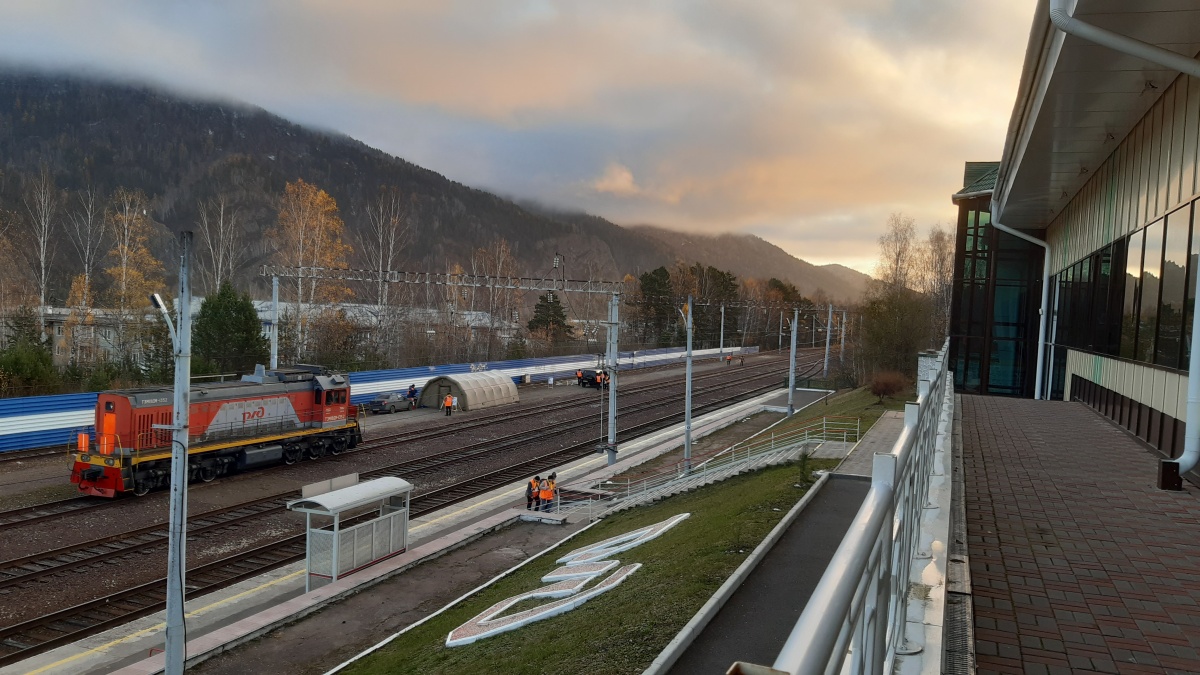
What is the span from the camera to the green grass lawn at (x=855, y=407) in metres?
35.8

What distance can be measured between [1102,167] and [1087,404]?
17.5 feet

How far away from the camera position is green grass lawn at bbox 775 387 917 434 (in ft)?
117

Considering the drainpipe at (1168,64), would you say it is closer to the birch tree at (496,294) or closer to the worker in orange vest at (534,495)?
the worker in orange vest at (534,495)

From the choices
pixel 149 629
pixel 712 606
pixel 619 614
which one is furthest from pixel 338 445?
pixel 712 606

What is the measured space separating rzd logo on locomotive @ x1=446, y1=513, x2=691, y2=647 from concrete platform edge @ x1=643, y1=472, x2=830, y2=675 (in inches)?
97.7

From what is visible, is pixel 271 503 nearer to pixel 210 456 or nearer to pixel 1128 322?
pixel 210 456

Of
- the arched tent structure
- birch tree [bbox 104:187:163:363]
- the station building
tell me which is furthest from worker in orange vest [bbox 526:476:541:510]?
birch tree [bbox 104:187:163:363]

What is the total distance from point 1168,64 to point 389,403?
38.8 m

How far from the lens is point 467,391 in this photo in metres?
42.4

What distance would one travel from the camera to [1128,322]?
13273 millimetres

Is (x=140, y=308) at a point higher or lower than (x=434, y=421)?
higher

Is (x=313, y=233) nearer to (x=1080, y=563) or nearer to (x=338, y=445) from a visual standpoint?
(x=338, y=445)

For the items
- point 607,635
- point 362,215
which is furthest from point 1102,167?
point 362,215

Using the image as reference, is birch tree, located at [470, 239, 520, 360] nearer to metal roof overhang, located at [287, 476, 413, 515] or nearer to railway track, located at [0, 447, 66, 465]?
railway track, located at [0, 447, 66, 465]
